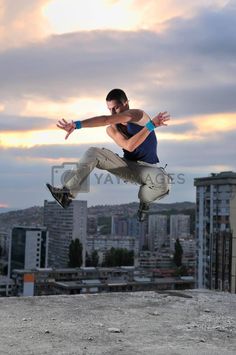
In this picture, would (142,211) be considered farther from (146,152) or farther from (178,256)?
(178,256)

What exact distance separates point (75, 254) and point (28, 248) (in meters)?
6.25

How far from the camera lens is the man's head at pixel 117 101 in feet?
13.3

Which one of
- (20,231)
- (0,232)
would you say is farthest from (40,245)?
(0,232)

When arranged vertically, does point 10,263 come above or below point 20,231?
below

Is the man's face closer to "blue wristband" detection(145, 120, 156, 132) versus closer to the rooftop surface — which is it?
"blue wristband" detection(145, 120, 156, 132)

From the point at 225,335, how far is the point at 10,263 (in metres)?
67.0

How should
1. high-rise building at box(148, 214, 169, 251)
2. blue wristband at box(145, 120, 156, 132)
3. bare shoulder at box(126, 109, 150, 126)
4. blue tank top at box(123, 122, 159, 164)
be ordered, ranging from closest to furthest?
1. bare shoulder at box(126, 109, 150, 126)
2. blue wristband at box(145, 120, 156, 132)
3. blue tank top at box(123, 122, 159, 164)
4. high-rise building at box(148, 214, 169, 251)

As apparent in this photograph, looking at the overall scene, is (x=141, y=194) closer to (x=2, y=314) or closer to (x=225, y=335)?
(x=225, y=335)

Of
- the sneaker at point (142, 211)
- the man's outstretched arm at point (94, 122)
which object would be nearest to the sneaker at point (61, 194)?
the man's outstretched arm at point (94, 122)

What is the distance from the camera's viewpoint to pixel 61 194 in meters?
4.14

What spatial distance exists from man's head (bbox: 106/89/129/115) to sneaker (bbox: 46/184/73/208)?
72 cm

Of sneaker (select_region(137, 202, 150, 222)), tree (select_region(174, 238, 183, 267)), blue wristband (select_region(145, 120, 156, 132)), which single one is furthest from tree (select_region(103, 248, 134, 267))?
blue wristband (select_region(145, 120, 156, 132))

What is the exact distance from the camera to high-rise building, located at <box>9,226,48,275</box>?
214 feet

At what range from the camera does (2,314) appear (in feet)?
24.6
